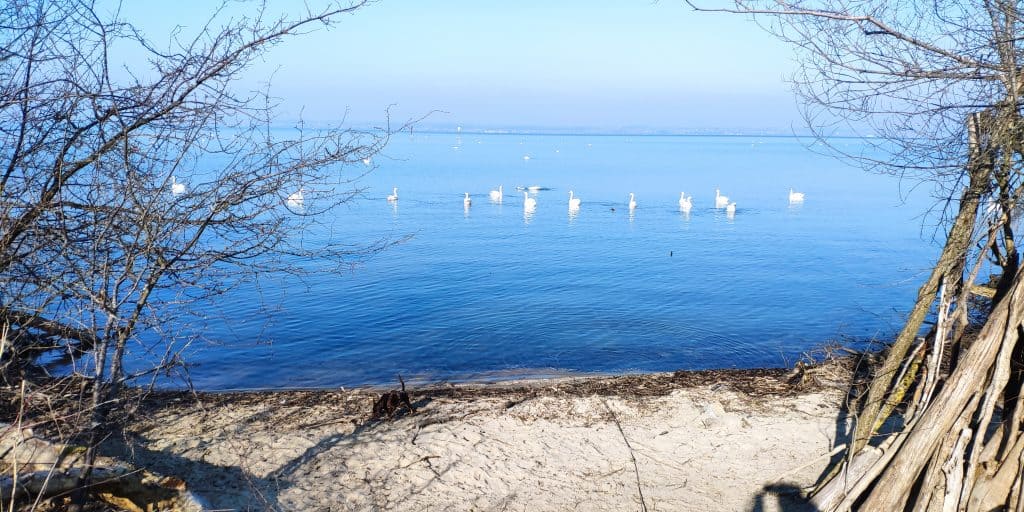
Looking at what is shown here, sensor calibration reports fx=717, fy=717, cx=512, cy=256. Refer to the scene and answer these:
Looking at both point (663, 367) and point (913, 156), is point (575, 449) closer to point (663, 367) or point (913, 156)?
point (913, 156)

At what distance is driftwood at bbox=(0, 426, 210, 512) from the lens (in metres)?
5.21

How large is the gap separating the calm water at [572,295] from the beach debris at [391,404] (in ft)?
11.4

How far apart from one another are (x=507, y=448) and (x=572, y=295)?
44.9 ft

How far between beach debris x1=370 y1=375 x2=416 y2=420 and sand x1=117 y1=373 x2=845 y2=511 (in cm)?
16

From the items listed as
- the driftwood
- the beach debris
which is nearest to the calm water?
the driftwood

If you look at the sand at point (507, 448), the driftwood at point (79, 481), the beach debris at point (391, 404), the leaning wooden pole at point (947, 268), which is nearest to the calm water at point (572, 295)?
the leaning wooden pole at point (947, 268)

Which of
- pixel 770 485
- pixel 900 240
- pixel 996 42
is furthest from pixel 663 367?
pixel 900 240

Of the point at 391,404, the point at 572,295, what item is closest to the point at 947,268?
the point at 391,404

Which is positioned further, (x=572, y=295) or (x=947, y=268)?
(x=572, y=295)

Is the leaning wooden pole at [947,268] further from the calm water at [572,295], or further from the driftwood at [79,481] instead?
the driftwood at [79,481]

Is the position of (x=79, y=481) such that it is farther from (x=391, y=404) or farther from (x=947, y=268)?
(x=947, y=268)

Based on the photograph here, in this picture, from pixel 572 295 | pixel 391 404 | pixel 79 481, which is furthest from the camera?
pixel 572 295

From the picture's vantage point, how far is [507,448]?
8312 mm

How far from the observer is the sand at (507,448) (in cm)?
714
